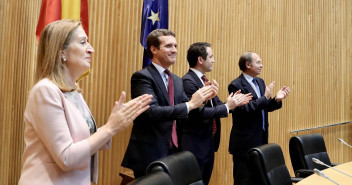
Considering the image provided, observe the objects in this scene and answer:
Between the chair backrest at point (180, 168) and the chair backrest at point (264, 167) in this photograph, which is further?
the chair backrest at point (264, 167)

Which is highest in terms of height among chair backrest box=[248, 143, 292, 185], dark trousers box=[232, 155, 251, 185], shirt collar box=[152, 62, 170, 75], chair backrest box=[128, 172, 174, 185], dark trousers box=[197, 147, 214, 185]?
shirt collar box=[152, 62, 170, 75]

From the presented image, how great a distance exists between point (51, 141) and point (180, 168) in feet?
1.85

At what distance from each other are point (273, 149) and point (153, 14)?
196 centimetres

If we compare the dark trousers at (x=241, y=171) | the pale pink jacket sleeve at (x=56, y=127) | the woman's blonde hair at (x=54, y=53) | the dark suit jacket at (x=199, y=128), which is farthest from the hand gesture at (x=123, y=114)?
the dark trousers at (x=241, y=171)

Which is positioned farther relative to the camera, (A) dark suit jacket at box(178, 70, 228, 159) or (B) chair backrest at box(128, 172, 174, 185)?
(A) dark suit jacket at box(178, 70, 228, 159)

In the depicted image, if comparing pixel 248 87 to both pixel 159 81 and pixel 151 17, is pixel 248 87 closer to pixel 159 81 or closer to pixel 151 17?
pixel 151 17

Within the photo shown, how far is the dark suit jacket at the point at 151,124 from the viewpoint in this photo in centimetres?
258

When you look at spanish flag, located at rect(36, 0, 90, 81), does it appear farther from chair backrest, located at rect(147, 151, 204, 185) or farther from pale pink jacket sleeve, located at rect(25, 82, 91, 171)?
chair backrest, located at rect(147, 151, 204, 185)

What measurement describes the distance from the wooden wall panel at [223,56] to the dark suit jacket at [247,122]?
35.1 inches

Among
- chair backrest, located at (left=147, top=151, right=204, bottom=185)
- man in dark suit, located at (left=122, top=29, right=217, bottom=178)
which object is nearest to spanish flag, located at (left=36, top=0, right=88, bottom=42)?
man in dark suit, located at (left=122, top=29, right=217, bottom=178)

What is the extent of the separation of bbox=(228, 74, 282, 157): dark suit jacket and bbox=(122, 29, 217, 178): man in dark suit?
39.1 inches

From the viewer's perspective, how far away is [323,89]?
6473 mm

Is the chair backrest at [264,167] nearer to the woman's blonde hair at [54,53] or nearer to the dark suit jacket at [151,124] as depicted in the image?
the dark suit jacket at [151,124]

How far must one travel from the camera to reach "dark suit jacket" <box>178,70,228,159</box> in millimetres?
3129
